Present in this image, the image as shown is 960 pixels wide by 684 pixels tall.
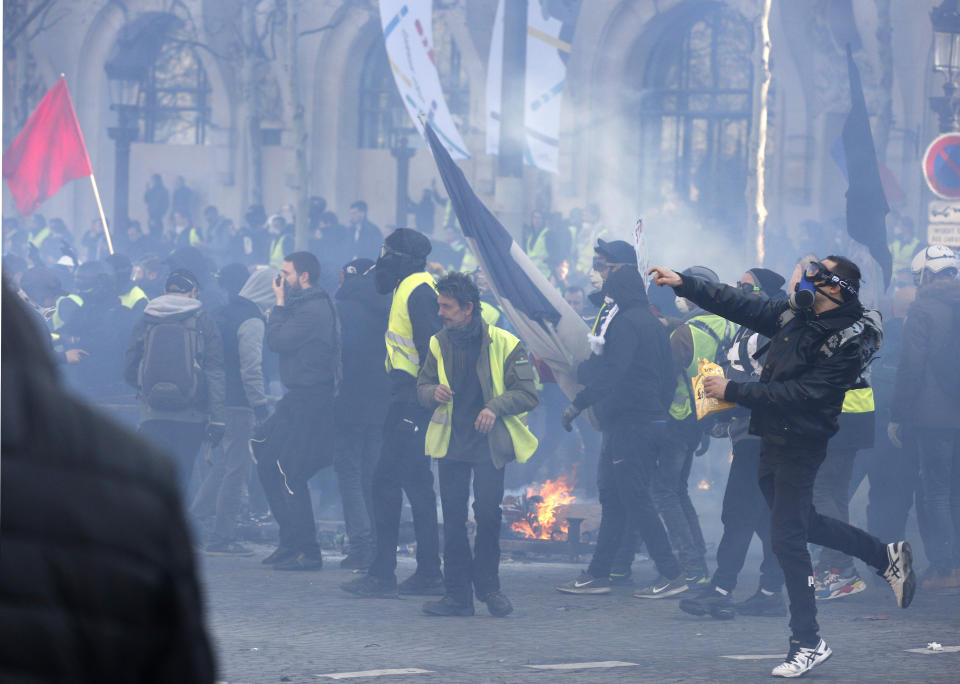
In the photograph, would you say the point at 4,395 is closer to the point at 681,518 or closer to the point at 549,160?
the point at 681,518

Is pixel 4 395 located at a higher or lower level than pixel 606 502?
higher

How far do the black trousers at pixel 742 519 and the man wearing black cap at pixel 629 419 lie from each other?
21.6 inches

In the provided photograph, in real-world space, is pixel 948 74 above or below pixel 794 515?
above

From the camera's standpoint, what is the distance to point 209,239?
87.9 feet

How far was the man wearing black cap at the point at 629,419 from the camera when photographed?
27.1 feet

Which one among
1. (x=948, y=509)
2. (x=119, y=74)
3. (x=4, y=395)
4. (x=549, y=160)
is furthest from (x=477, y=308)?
(x=119, y=74)

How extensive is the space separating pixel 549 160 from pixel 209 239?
1284 cm

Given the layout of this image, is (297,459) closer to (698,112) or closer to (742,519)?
(742,519)

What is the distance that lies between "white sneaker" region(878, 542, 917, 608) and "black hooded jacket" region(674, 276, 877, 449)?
58cm

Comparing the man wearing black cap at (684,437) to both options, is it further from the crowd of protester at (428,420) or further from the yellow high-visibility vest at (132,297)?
the yellow high-visibility vest at (132,297)

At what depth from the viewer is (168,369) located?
29.8 feet

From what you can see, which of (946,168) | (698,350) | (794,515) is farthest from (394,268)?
(946,168)

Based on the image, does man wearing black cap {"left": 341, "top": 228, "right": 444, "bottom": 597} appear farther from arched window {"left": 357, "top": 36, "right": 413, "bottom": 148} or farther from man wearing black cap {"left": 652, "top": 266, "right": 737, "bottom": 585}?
arched window {"left": 357, "top": 36, "right": 413, "bottom": 148}

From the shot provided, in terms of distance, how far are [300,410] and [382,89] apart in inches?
927
